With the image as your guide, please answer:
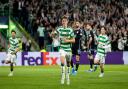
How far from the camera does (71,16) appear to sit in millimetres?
44719

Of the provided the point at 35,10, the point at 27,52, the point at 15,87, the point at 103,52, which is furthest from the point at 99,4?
the point at 15,87

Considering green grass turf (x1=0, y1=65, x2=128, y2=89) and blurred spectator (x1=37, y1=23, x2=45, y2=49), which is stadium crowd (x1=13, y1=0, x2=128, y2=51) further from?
green grass turf (x1=0, y1=65, x2=128, y2=89)

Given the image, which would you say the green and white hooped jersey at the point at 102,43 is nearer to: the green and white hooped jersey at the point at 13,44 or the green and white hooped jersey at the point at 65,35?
the green and white hooped jersey at the point at 13,44

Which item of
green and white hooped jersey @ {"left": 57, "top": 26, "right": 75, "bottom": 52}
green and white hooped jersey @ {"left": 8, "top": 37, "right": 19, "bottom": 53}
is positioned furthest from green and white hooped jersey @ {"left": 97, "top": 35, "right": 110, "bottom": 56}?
green and white hooped jersey @ {"left": 57, "top": 26, "right": 75, "bottom": 52}

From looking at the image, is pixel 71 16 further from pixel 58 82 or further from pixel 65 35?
pixel 65 35

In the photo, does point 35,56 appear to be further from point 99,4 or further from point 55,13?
point 99,4

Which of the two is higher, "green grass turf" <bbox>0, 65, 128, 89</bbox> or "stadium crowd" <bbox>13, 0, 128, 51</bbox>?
"stadium crowd" <bbox>13, 0, 128, 51</bbox>

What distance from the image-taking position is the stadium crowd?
43719 millimetres

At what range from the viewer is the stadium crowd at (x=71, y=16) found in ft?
143

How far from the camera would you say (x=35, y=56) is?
42.3 m

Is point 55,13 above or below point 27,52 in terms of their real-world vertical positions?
above

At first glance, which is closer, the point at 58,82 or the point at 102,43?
the point at 58,82

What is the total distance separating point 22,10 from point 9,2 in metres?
1.27

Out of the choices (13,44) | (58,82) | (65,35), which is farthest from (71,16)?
(65,35)
